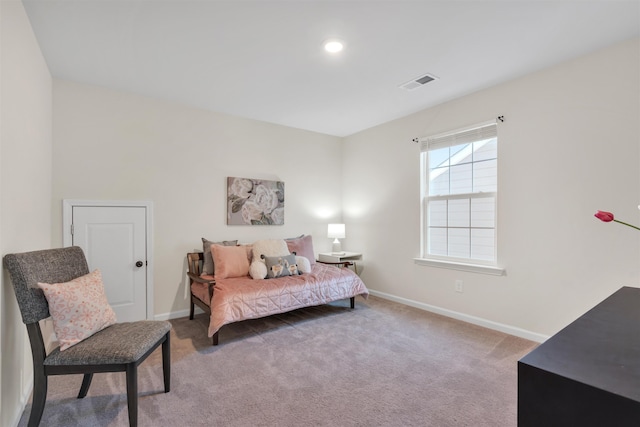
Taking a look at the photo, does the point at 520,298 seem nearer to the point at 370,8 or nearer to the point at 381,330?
the point at 381,330

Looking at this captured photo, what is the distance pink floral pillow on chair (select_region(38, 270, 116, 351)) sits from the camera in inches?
67.8

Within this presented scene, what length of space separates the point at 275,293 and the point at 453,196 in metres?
2.38

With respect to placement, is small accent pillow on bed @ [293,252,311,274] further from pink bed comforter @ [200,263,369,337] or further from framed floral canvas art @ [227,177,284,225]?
framed floral canvas art @ [227,177,284,225]

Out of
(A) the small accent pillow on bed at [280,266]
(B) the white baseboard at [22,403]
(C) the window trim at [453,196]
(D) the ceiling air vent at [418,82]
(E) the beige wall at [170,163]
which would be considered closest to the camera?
(B) the white baseboard at [22,403]

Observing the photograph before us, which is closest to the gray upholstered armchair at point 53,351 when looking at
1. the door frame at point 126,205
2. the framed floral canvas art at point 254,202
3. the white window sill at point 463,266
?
the door frame at point 126,205

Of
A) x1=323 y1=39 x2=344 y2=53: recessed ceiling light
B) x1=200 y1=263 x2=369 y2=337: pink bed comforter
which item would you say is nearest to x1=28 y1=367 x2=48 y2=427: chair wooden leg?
x1=200 y1=263 x2=369 y2=337: pink bed comforter

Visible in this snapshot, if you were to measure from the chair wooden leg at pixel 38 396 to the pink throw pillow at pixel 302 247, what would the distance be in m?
2.73

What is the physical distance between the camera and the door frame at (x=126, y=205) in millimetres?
3102

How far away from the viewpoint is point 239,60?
9.01ft

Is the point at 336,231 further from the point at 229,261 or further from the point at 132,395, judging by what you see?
the point at 132,395

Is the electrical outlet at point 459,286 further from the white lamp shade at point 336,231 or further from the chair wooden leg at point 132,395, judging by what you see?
the chair wooden leg at point 132,395

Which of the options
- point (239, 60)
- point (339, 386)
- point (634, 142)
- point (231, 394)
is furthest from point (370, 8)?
point (231, 394)

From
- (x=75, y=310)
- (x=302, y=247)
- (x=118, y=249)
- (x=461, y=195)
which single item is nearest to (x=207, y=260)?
(x=118, y=249)

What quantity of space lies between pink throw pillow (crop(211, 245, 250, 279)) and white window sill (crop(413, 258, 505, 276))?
2.19m
